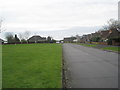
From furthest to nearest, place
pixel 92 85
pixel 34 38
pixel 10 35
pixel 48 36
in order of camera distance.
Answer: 1. pixel 34 38
2. pixel 48 36
3. pixel 10 35
4. pixel 92 85

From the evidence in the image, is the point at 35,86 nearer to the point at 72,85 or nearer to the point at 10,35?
the point at 72,85

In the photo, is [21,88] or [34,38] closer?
[21,88]

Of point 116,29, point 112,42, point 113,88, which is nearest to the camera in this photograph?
point 113,88

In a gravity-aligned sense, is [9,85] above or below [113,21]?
below

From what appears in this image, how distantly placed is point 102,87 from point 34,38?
13397 cm

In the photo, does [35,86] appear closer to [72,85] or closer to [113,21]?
[72,85]

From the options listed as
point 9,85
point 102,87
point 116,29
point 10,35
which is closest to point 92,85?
point 102,87

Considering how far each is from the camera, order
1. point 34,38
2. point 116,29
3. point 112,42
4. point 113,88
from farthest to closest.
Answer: point 34,38
point 116,29
point 112,42
point 113,88

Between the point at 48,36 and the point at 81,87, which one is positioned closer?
the point at 81,87

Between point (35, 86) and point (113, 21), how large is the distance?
65897 mm

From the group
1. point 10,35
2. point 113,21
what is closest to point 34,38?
point 10,35

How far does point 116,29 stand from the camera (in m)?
65.6

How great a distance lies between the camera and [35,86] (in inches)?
239

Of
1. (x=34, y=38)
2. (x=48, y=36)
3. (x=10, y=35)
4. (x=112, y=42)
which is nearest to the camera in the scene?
(x=112, y=42)
